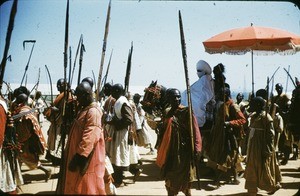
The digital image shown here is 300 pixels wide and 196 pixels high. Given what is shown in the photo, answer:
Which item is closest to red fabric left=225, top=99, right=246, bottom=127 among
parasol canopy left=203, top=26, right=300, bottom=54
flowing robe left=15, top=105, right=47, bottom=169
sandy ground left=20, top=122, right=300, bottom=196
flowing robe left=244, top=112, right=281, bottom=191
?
flowing robe left=244, top=112, right=281, bottom=191

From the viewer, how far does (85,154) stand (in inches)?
139

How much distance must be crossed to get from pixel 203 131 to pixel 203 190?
5.07 ft

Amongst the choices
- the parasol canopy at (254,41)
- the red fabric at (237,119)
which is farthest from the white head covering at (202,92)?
the parasol canopy at (254,41)

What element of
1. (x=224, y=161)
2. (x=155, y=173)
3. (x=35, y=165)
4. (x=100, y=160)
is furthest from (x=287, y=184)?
(x=35, y=165)

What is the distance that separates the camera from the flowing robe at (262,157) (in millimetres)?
5520

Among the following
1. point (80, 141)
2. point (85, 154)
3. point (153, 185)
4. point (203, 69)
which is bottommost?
point (153, 185)

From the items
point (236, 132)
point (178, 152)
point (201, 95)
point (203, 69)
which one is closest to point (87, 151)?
point (178, 152)

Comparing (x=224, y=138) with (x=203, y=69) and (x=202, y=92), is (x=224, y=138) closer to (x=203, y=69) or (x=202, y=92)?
(x=202, y=92)

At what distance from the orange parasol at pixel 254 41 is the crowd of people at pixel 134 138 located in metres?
0.99

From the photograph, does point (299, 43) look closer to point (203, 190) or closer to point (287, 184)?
point (287, 184)

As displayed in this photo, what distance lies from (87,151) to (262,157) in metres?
3.45

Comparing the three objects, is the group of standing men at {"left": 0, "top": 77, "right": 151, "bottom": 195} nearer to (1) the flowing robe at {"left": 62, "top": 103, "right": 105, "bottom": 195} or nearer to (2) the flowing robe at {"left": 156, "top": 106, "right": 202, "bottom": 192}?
(1) the flowing robe at {"left": 62, "top": 103, "right": 105, "bottom": 195}

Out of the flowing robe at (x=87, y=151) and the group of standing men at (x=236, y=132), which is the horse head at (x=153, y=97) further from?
the flowing robe at (x=87, y=151)

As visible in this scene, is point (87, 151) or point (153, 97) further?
point (153, 97)
